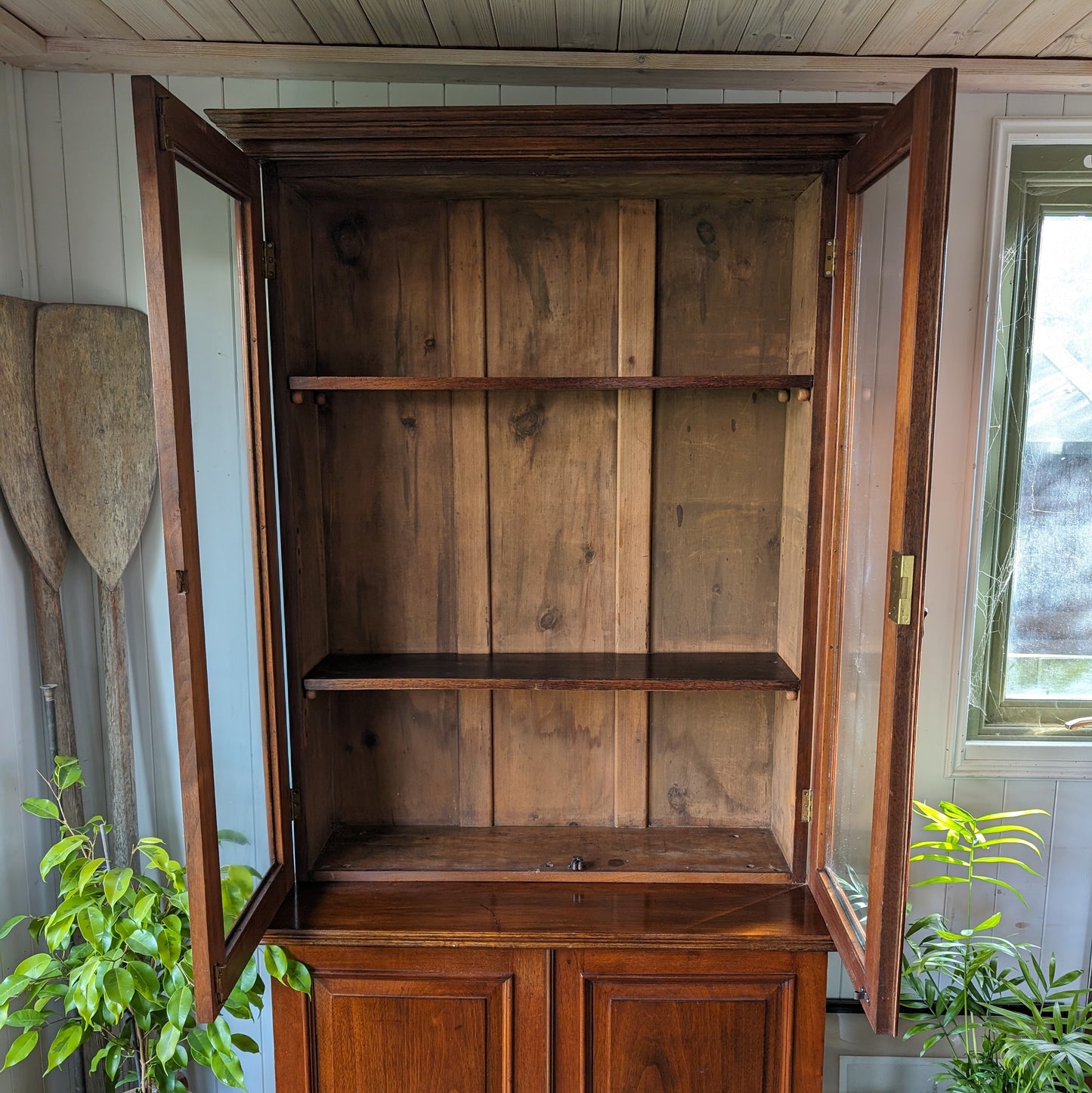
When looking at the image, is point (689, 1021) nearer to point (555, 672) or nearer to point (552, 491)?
point (555, 672)

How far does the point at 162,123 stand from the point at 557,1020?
1.64m

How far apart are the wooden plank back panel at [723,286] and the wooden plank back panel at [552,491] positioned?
123 millimetres

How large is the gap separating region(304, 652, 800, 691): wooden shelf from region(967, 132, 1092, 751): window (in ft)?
2.03

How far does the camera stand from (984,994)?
1812mm

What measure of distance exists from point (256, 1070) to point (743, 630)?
1.67m

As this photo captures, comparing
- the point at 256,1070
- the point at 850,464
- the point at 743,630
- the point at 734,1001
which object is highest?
the point at 850,464

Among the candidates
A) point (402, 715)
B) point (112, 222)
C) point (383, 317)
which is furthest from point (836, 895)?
point (112, 222)

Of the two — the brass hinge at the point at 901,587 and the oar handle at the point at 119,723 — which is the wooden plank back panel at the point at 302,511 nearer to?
the oar handle at the point at 119,723

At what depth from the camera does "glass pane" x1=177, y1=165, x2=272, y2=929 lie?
1313 mm

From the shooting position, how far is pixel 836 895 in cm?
149

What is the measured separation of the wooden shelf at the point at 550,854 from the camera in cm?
169

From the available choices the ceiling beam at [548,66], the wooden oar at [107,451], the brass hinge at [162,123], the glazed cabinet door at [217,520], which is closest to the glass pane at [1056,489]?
the ceiling beam at [548,66]

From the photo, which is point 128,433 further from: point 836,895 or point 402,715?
point 836,895

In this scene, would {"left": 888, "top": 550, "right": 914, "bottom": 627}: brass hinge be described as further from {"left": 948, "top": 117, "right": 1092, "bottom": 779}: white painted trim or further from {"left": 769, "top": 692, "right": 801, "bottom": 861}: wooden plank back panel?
{"left": 948, "top": 117, "right": 1092, "bottom": 779}: white painted trim
